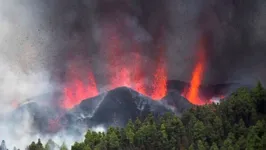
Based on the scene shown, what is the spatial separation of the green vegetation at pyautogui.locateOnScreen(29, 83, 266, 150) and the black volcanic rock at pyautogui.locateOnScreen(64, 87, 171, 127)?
49.8 feet

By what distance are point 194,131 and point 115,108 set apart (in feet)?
67.2

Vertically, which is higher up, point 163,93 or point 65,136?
point 163,93

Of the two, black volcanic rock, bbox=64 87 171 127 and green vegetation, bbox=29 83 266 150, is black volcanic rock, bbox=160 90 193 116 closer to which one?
black volcanic rock, bbox=64 87 171 127

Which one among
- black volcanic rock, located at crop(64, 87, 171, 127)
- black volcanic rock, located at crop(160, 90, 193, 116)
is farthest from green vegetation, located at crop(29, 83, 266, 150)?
black volcanic rock, located at crop(160, 90, 193, 116)

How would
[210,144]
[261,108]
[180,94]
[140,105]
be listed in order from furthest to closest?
[180,94], [140,105], [261,108], [210,144]

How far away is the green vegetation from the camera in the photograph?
4809cm

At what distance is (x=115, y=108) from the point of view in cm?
6831

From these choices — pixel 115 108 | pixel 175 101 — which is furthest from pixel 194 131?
pixel 175 101

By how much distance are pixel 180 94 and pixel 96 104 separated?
32.9 ft

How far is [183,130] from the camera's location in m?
49.4

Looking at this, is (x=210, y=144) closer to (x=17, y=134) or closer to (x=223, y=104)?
(x=223, y=104)

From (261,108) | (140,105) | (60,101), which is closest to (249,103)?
(261,108)

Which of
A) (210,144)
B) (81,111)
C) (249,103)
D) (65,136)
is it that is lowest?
(210,144)

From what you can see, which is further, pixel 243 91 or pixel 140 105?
pixel 140 105
